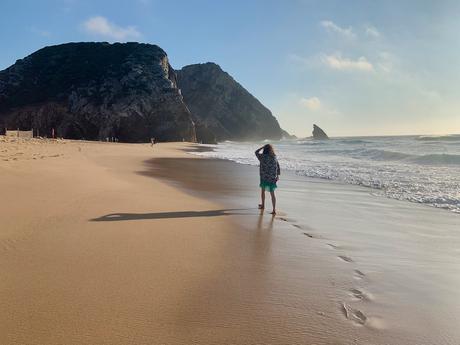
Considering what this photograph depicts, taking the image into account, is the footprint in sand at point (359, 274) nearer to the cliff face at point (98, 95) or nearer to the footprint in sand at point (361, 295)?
the footprint in sand at point (361, 295)

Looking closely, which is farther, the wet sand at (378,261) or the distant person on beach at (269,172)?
the distant person on beach at (269,172)

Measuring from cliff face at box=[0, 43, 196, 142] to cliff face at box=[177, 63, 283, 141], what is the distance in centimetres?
5289

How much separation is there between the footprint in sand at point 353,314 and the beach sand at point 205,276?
17mm

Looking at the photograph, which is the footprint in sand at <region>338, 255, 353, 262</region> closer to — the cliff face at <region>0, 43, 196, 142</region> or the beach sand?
the beach sand

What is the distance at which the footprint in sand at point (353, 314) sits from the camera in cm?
289

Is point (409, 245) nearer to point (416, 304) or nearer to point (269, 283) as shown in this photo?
point (416, 304)

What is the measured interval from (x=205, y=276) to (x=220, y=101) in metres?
123

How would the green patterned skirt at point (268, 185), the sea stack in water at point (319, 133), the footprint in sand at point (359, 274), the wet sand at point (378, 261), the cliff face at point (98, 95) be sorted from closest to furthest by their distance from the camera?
the wet sand at point (378, 261) → the footprint in sand at point (359, 274) → the green patterned skirt at point (268, 185) → the cliff face at point (98, 95) → the sea stack in water at point (319, 133)

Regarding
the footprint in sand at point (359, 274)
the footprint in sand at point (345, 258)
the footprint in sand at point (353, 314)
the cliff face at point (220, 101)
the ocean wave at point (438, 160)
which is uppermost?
the cliff face at point (220, 101)

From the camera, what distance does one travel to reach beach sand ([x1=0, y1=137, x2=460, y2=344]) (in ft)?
8.61

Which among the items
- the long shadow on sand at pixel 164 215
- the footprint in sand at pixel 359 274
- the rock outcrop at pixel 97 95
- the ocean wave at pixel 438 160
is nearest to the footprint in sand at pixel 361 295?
the footprint in sand at pixel 359 274

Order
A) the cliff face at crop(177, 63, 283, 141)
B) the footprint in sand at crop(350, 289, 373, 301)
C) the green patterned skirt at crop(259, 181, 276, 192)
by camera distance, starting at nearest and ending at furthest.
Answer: the footprint in sand at crop(350, 289, 373, 301), the green patterned skirt at crop(259, 181, 276, 192), the cliff face at crop(177, 63, 283, 141)

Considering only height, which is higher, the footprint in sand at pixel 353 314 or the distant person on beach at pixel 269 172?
the distant person on beach at pixel 269 172

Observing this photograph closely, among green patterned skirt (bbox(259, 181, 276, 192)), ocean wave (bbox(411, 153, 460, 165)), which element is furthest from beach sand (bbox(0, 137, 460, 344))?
ocean wave (bbox(411, 153, 460, 165))
